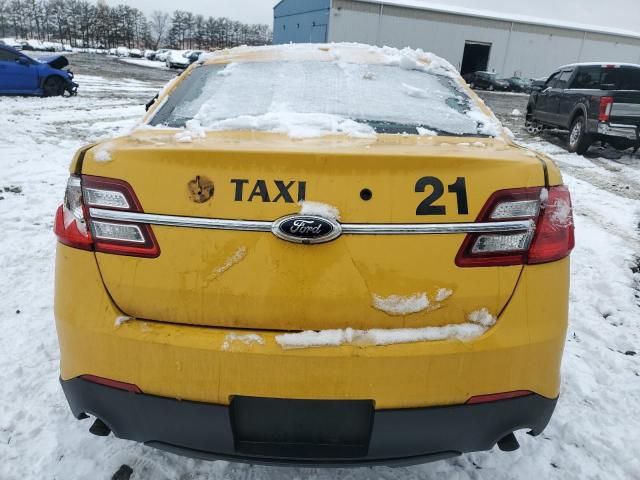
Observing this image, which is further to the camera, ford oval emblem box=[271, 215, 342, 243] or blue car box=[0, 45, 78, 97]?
blue car box=[0, 45, 78, 97]

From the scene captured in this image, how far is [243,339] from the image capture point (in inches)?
59.4

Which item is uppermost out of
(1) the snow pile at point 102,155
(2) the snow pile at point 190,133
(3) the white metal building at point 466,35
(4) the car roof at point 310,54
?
(3) the white metal building at point 466,35

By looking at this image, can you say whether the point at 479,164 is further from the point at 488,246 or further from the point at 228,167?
the point at 228,167

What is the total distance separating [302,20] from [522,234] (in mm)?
47068

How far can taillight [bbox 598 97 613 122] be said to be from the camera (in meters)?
9.48

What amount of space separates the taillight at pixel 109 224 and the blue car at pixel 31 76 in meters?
15.4

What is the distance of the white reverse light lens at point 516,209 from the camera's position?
1.54m

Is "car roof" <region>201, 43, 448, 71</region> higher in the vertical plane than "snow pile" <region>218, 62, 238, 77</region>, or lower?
higher

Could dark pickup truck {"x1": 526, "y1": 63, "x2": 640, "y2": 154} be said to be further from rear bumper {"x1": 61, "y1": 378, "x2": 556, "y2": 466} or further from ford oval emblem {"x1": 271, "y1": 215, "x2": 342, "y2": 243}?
ford oval emblem {"x1": 271, "y1": 215, "x2": 342, "y2": 243}

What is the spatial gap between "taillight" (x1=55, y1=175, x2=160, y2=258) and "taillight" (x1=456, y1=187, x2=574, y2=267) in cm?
98

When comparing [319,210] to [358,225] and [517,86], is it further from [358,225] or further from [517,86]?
[517,86]

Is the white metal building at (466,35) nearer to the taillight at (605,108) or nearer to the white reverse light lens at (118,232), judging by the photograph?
the taillight at (605,108)

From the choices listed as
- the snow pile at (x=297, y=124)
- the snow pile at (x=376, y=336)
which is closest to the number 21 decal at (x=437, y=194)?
the snow pile at (x=376, y=336)

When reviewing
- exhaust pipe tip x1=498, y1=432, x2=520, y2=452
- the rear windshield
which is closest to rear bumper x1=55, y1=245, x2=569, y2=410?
exhaust pipe tip x1=498, y1=432, x2=520, y2=452
